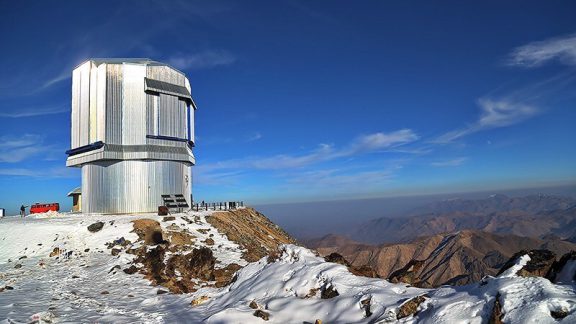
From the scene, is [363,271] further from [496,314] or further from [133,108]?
[133,108]

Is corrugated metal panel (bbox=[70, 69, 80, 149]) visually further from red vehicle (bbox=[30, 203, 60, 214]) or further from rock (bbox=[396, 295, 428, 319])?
rock (bbox=[396, 295, 428, 319])

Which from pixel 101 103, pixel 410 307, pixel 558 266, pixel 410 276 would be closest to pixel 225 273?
pixel 410 276

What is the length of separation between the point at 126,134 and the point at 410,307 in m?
31.4

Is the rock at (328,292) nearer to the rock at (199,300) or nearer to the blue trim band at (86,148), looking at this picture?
the rock at (199,300)

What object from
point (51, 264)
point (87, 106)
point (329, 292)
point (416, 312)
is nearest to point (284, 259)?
point (329, 292)

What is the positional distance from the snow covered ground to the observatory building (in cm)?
1127

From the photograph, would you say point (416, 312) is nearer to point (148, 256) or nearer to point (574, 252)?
point (574, 252)

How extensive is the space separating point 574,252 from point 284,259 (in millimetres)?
8663

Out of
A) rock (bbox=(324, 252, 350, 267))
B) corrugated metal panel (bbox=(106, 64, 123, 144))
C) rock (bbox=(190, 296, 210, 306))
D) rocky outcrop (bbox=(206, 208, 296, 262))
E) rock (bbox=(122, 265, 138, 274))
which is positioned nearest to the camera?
rock (bbox=(190, 296, 210, 306))

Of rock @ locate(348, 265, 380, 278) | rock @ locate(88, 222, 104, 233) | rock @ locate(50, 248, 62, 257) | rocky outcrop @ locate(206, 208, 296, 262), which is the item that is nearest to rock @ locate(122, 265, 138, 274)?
rocky outcrop @ locate(206, 208, 296, 262)

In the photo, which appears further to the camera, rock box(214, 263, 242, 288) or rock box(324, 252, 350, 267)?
rock box(214, 263, 242, 288)

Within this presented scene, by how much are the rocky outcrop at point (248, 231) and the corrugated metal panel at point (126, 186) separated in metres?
6.86

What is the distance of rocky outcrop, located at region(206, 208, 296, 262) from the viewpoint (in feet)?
79.3

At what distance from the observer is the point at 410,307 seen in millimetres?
7875
